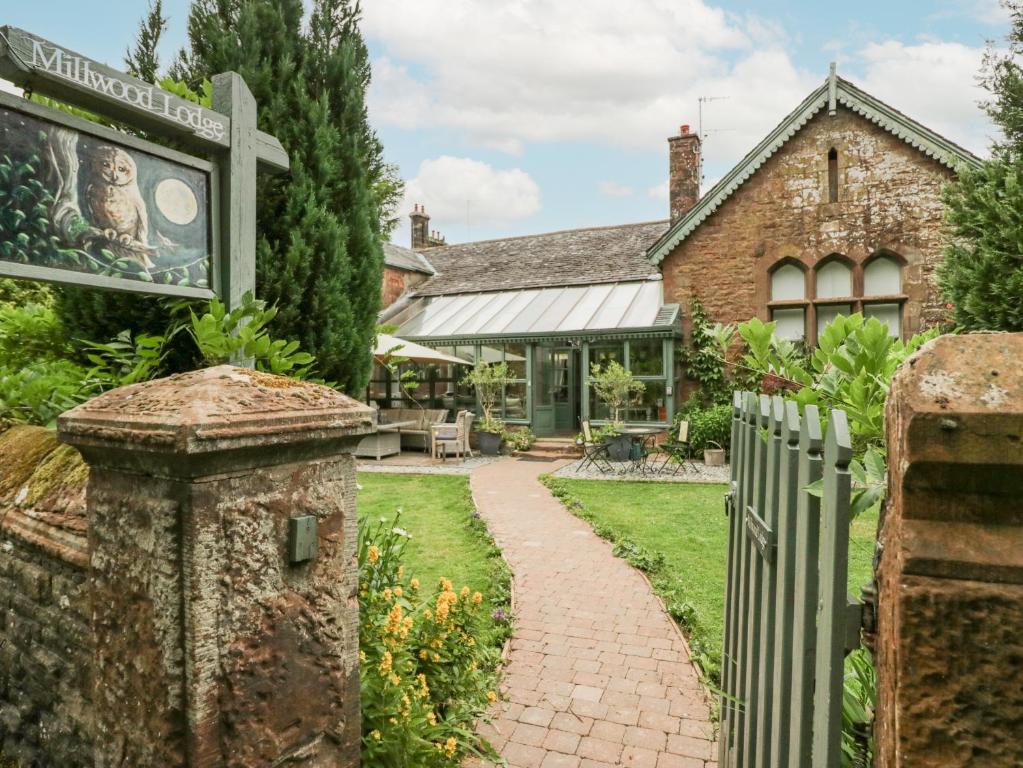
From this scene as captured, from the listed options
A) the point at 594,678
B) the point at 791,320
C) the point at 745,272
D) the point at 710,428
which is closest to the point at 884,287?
the point at 791,320

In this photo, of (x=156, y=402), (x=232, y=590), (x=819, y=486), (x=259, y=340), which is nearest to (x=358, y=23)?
(x=259, y=340)

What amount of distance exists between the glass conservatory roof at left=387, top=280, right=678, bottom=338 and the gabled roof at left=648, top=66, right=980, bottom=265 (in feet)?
6.05

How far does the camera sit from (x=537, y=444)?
14.9 metres

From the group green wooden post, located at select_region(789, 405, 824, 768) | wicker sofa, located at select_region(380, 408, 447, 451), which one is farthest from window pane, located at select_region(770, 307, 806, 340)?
green wooden post, located at select_region(789, 405, 824, 768)

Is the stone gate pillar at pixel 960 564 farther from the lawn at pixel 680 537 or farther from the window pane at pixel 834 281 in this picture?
the window pane at pixel 834 281

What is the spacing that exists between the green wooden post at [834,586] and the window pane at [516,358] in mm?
15463

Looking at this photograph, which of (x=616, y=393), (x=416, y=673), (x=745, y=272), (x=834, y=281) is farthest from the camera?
(x=745, y=272)

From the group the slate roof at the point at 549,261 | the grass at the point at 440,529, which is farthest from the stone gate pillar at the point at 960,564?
the slate roof at the point at 549,261

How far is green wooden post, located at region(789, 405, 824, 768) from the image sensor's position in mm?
1438

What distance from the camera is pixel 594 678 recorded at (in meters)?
3.77

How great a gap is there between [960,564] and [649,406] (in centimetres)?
1435

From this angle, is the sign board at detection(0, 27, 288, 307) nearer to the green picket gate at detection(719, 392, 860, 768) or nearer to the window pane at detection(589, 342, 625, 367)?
the green picket gate at detection(719, 392, 860, 768)

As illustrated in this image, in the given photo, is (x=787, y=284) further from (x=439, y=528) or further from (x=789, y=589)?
(x=789, y=589)

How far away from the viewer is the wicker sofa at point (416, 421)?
1510 cm
